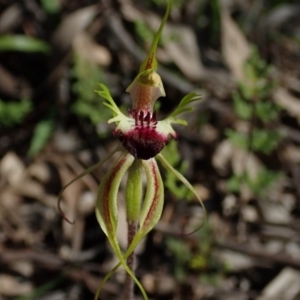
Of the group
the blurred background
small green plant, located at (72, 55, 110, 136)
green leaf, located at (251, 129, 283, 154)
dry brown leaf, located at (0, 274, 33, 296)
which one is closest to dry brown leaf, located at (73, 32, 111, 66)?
the blurred background

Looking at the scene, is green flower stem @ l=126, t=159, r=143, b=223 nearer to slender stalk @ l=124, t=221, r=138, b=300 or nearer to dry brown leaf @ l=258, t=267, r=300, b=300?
slender stalk @ l=124, t=221, r=138, b=300

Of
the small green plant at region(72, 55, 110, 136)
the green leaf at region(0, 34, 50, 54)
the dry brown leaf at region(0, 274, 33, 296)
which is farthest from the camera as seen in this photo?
the green leaf at region(0, 34, 50, 54)

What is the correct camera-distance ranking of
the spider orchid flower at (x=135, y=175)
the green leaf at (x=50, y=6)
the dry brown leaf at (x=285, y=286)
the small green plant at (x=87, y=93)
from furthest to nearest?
the green leaf at (x=50, y=6)
the small green plant at (x=87, y=93)
the dry brown leaf at (x=285, y=286)
the spider orchid flower at (x=135, y=175)

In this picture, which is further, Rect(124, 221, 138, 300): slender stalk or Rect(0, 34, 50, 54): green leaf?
Rect(0, 34, 50, 54): green leaf

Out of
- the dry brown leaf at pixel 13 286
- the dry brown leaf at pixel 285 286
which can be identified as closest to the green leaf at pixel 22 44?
the dry brown leaf at pixel 13 286

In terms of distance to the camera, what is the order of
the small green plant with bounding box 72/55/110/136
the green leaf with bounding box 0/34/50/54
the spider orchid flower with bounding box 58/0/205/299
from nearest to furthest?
the spider orchid flower with bounding box 58/0/205/299 → the small green plant with bounding box 72/55/110/136 → the green leaf with bounding box 0/34/50/54

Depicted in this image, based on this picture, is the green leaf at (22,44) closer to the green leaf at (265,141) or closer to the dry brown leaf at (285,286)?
the green leaf at (265,141)

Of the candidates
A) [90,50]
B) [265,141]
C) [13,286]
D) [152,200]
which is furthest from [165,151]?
[90,50]

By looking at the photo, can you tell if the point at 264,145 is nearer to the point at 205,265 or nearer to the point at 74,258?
the point at 205,265

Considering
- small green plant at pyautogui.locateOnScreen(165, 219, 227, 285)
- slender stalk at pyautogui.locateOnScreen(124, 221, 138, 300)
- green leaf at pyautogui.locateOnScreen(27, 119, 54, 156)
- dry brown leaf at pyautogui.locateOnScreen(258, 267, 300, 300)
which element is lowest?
dry brown leaf at pyautogui.locateOnScreen(258, 267, 300, 300)
